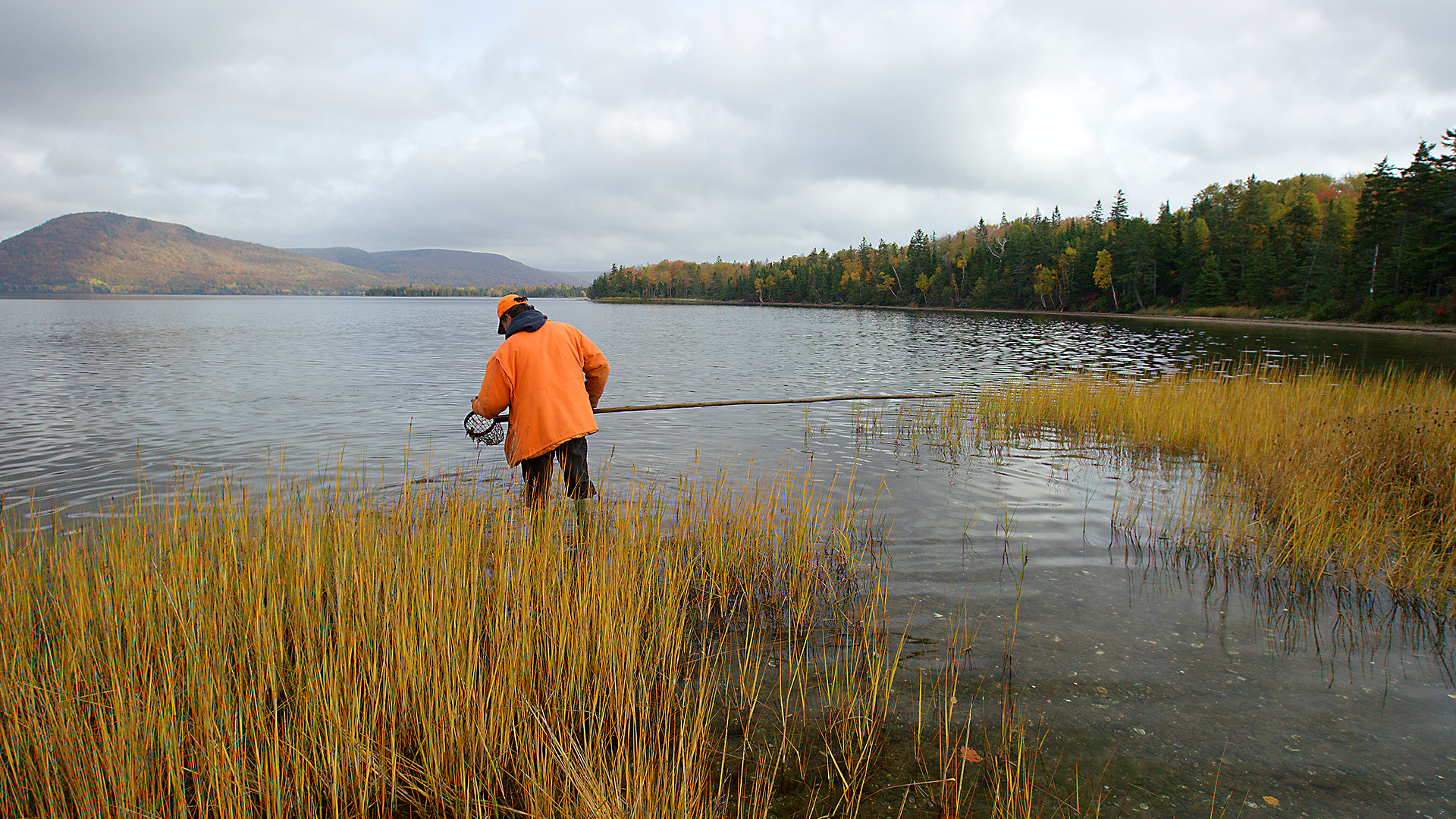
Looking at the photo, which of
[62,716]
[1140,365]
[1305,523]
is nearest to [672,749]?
[62,716]

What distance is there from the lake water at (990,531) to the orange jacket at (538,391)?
3.11 meters

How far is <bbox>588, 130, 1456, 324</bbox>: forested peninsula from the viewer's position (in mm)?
56031

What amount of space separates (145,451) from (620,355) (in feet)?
80.3

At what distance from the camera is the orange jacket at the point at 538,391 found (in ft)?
21.2

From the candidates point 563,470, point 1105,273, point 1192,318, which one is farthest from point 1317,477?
point 1105,273

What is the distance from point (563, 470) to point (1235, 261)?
95.5m

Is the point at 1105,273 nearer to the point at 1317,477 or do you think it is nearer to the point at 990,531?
the point at 1317,477

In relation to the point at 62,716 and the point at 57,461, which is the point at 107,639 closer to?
the point at 62,716

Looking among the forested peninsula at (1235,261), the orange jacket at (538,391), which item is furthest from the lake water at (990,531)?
the forested peninsula at (1235,261)

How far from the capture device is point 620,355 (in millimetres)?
35500

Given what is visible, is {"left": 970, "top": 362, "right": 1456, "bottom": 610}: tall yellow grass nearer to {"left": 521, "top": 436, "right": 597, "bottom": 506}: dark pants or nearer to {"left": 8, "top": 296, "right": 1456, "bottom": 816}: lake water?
{"left": 8, "top": 296, "right": 1456, "bottom": 816}: lake water

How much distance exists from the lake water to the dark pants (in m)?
2.98

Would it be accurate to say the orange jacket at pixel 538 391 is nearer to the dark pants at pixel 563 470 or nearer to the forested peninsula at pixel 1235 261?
the dark pants at pixel 563 470

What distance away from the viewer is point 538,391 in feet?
21.4
